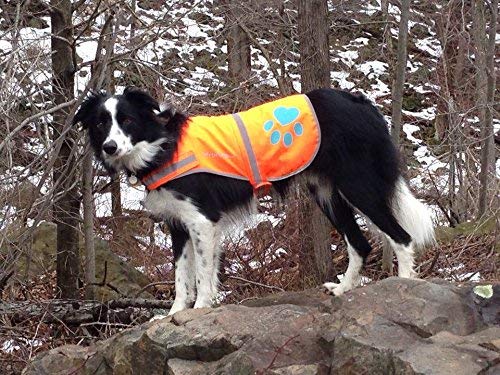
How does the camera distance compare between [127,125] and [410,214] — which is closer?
[127,125]

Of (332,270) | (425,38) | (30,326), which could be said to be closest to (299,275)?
(332,270)

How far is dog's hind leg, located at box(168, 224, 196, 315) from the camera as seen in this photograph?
554 cm

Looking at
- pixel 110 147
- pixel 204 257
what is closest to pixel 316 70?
pixel 204 257

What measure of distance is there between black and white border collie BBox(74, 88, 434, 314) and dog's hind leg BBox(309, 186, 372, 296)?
0.02 m

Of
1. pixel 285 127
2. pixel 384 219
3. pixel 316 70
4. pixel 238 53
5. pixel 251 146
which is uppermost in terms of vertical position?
pixel 238 53

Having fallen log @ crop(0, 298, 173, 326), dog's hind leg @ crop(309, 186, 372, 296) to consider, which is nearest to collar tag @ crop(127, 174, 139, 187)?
dog's hind leg @ crop(309, 186, 372, 296)

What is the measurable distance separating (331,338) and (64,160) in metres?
4.62

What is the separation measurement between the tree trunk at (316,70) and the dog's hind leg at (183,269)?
2.88m

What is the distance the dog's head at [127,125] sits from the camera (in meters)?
5.19

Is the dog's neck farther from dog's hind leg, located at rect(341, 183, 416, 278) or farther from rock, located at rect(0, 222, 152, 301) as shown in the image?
rock, located at rect(0, 222, 152, 301)

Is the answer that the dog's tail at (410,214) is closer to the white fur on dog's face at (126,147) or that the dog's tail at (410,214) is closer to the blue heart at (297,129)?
the blue heart at (297,129)

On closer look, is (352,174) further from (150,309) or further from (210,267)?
(150,309)

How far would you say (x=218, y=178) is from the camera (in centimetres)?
529

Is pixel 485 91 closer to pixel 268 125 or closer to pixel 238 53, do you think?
pixel 238 53
